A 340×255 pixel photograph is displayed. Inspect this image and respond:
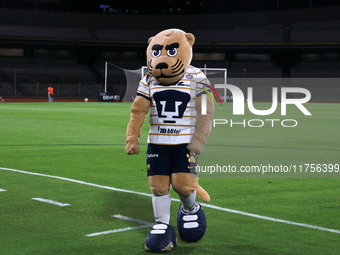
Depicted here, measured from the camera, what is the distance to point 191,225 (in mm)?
4043

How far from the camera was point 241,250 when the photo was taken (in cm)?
374

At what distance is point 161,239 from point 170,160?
2.31 feet

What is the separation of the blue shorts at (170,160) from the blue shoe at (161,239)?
488mm

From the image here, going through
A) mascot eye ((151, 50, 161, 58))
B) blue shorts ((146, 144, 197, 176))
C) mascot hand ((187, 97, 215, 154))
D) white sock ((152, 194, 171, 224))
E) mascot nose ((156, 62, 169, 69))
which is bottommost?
white sock ((152, 194, 171, 224))

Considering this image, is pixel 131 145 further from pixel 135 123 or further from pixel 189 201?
pixel 189 201

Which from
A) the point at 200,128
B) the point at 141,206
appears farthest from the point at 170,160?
the point at 141,206

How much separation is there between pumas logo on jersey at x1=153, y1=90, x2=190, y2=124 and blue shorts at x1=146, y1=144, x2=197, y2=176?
244 millimetres

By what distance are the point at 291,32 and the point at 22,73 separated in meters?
33.7

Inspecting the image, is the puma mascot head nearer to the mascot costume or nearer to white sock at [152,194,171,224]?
the mascot costume

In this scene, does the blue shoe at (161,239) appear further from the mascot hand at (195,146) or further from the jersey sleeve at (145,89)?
the jersey sleeve at (145,89)

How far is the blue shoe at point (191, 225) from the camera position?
401 centimetres

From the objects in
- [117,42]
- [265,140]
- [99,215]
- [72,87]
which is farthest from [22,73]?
[99,215]

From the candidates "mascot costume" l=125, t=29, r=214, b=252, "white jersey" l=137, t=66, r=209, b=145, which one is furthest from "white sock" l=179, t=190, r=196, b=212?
"white jersey" l=137, t=66, r=209, b=145

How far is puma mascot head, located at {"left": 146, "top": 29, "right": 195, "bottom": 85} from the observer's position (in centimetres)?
404
